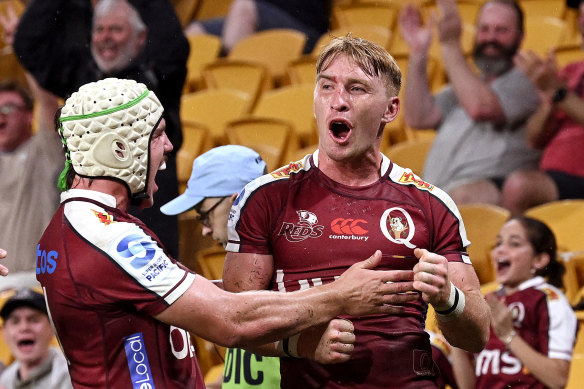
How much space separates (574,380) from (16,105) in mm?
3797

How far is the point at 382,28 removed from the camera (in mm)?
8461

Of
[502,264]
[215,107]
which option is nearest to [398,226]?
[502,264]

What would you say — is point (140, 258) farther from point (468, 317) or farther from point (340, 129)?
point (468, 317)

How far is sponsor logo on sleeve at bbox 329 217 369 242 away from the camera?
3119mm

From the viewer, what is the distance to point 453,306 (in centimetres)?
299

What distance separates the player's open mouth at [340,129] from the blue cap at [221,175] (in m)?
0.83

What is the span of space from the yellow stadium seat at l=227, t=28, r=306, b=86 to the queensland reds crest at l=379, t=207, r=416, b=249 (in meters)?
5.68

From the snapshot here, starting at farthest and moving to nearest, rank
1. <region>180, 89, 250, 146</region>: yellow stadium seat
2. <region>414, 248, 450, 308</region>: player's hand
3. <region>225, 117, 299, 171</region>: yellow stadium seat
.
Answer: <region>180, 89, 250, 146</region>: yellow stadium seat < <region>225, 117, 299, 171</region>: yellow stadium seat < <region>414, 248, 450, 308</region>: player's hand

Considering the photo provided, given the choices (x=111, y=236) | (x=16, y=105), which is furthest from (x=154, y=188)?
(x=16, y=105)

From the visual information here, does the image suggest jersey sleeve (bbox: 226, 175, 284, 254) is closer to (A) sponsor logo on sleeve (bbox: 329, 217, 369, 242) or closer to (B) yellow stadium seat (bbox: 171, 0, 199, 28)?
(A) sponsor logo on sleeve (bbox: 329, 217, 369, 242)

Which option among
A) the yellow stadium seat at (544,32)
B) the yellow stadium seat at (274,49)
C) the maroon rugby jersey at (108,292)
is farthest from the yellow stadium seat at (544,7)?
the maroon rugby jersey at (108,292)

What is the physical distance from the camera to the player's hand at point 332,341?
2.97 m

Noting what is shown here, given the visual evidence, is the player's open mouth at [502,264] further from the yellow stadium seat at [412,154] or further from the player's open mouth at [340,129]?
the player's open mouth at [340,129]

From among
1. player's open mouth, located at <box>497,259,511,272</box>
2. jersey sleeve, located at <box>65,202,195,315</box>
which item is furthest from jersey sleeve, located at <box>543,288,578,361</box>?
jersey sleeve, located at <box>65,202,195,315</box>
